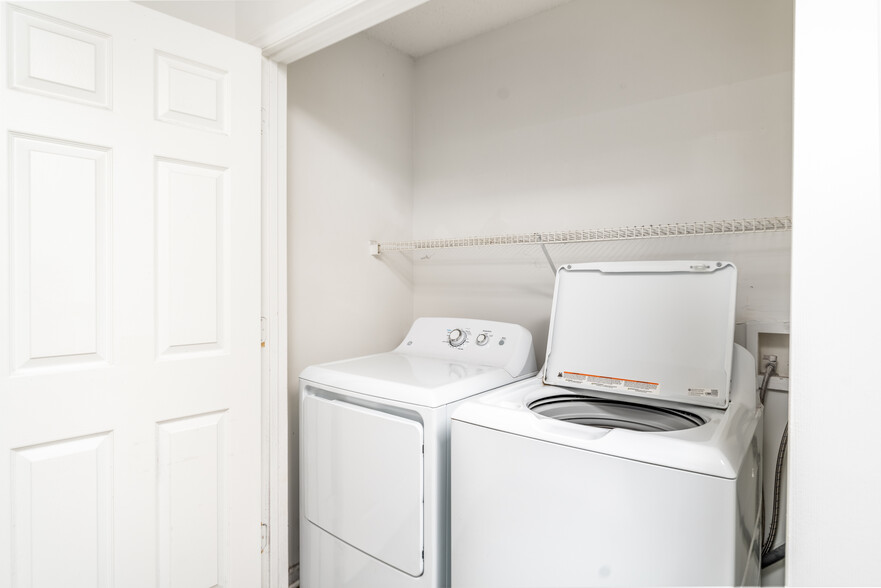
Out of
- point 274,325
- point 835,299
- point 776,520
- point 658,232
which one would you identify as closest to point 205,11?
point 274,325

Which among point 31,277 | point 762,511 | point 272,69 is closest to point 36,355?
point 31,277

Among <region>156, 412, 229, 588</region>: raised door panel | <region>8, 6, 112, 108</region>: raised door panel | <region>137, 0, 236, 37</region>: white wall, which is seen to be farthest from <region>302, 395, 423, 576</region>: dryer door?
<region>137, 0, 236, 37</region>: white wall

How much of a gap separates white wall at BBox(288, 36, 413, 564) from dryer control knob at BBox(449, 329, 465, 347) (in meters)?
0.51

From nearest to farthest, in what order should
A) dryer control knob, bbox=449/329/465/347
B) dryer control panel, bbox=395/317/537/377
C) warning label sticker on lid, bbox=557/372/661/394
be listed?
warning label sticker on lid, bbox=557/372/661/394 → dryer control panel, bbox=395/317/537/377 → dryer control knob, bbox=449/329/465/347

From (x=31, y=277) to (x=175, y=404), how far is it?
0.53 metres

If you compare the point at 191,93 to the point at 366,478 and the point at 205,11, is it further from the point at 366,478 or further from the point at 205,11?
the point at 366,478

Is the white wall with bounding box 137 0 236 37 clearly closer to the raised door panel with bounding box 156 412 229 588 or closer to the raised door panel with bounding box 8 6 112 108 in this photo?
the raised door panel with bounding box 8 6 112 108

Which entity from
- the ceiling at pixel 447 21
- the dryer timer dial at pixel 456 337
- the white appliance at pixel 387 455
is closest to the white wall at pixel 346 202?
the ceiling at pixel 447 21

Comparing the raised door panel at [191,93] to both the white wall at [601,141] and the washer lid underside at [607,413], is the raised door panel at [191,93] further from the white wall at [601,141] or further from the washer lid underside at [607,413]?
the washer lid underside at [607,413]

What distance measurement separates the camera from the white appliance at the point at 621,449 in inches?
41.1

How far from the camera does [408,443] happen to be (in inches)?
59.9

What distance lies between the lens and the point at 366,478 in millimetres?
1646

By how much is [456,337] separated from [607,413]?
2.42ft

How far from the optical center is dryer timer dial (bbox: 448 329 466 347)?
82.7 inches
